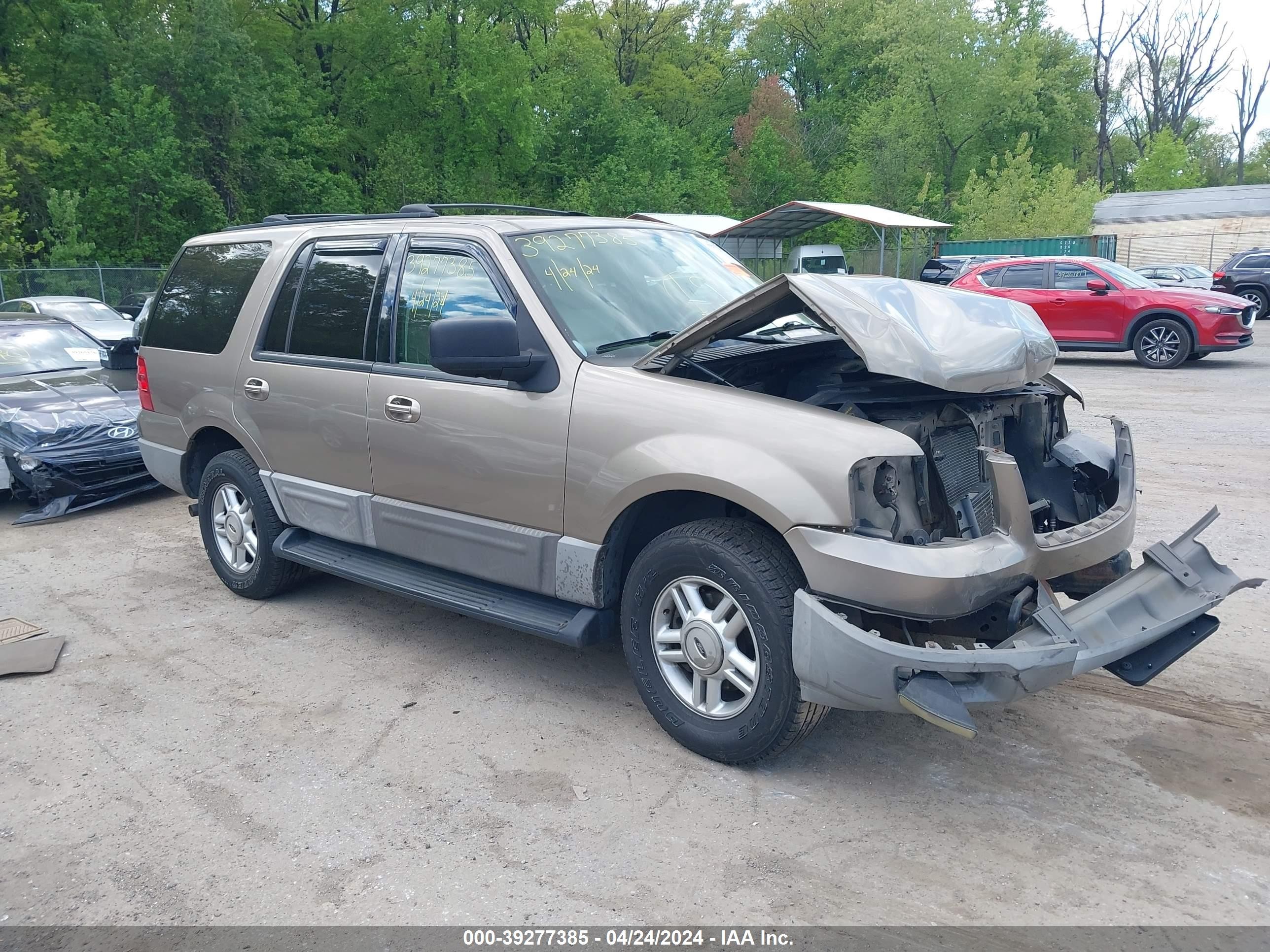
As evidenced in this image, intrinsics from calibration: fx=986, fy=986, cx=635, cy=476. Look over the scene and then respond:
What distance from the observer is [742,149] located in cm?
5194

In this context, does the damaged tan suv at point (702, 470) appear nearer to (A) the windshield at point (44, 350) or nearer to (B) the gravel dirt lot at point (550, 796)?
(B) the gravel dirt lot at point (550, 796)

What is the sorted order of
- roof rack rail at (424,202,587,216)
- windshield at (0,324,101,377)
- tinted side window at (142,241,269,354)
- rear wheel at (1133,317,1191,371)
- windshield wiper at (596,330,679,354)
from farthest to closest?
1. rear wheel at (1133,317,1191,371)
2. windshield at (0,324,101,377)
3. tinted side window at (142,241,269,354)
4. roof rack rail at (424,202,587,216)
5. windshield wiper at (596,330,679,354)

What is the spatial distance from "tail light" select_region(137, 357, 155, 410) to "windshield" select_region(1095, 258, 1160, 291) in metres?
13.9

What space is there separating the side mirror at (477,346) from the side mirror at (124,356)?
6086 millimetres

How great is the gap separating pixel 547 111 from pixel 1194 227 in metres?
27.2

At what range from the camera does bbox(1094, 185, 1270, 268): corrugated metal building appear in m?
39.4

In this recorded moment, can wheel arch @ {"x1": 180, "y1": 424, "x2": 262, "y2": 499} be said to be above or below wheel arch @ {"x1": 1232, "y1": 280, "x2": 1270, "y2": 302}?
below

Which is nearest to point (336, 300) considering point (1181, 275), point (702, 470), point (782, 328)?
point (782, 328)

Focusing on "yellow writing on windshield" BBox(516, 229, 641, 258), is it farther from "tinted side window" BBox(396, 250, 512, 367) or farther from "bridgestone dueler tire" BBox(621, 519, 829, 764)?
"bridgestone dueler tire" BBox(621, 519, 829, 764)

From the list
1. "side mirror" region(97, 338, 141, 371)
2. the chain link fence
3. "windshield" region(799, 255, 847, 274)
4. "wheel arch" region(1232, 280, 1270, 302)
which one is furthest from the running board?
"windshield" region(799, 255, 847, 274)

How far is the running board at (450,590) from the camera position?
13.3ft

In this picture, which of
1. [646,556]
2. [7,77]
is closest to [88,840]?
[646,556]

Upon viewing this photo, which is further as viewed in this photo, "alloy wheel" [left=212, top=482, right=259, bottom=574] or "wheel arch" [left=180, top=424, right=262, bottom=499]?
"wheel arch" [left=180, top=424, right=262, bottom=499]

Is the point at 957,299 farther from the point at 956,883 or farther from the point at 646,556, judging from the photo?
the point at 956,883
